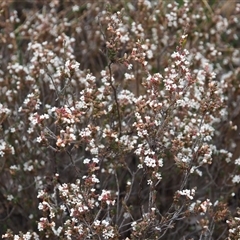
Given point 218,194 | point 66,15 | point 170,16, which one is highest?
point 66,15

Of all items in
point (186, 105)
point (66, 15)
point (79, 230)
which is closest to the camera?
point (79, 230)

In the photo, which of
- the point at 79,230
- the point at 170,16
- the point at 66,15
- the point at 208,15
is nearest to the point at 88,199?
the point at 79,230

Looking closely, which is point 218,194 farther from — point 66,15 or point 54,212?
point 66,15

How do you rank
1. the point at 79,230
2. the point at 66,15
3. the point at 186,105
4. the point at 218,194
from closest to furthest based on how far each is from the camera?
the point at 79,230
the point at 186,105
the point at 218,194
the point at 66,15

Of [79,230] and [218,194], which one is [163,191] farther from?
[79,230]

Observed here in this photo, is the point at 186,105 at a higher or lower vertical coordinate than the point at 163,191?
higher

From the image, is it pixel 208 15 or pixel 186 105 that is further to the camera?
pixel 208 15
